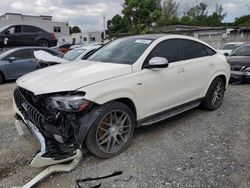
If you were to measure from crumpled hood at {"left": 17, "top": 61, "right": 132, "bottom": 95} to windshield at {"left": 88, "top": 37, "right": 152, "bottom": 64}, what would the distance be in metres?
0.26

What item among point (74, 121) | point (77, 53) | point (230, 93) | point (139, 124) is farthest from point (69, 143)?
point (77, 53)

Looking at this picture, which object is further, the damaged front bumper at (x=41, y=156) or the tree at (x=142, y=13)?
the tree at (x=142, y=13)

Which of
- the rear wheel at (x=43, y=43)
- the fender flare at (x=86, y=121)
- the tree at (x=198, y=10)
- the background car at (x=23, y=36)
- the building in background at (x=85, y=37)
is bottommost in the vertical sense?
the fender flare at (x=86, y=121)

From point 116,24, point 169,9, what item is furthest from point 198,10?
point 116,24

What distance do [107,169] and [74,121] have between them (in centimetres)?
75

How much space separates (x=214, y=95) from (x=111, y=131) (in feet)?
9.35

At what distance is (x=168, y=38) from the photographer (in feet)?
14.2

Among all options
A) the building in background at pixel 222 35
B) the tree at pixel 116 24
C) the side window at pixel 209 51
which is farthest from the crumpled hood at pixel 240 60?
the tree at pixel 116 24

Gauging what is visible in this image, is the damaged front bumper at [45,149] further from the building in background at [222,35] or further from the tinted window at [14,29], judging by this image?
the building in background at [222,35]

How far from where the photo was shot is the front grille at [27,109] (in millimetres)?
3158

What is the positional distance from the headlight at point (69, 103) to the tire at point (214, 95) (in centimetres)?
298

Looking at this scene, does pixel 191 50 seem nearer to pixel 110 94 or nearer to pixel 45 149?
pixel 110 94

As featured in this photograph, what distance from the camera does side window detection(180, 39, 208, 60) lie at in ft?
15.0

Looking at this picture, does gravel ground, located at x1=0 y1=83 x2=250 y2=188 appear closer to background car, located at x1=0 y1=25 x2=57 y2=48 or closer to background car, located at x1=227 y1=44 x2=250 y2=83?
background car, located at x1=227 y1=44 x2=250 y2=83
